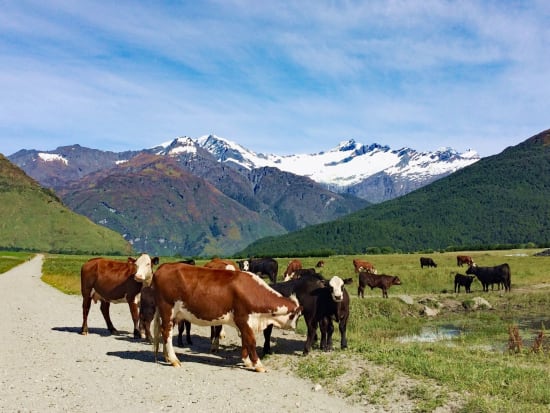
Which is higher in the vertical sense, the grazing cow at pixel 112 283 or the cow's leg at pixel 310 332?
the grazing cow at pixel 112 283

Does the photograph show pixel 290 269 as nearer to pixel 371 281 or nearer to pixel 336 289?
pixel 371 281

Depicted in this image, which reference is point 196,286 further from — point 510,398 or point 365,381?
point 510,398

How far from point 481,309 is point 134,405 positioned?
2822 centimetres

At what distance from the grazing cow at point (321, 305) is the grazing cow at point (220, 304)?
1.76m

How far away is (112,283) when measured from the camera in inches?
821

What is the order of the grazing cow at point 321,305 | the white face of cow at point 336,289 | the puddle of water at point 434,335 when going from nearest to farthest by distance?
the white face of cow at point 336,289
the grazing cow at point 321,305
the puddle of water at point 434,335

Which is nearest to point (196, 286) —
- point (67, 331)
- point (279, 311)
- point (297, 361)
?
point (279, 311)

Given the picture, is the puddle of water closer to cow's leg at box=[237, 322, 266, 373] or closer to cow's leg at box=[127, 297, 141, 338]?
cow's leg at box=[237, 322, 266, 373]

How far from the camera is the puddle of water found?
78.6 feet

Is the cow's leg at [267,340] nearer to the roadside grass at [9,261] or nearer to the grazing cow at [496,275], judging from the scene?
the grazing cow at [496,275]

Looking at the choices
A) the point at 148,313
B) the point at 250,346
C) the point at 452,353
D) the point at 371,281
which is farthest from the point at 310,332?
the point at 371,281

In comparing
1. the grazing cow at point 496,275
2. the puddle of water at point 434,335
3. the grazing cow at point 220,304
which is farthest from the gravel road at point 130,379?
the grazing cow at point 496,275

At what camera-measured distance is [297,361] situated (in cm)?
1689

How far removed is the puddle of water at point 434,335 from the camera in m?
24.0
